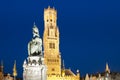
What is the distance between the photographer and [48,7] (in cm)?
13000

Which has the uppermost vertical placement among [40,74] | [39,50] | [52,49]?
[52,49]

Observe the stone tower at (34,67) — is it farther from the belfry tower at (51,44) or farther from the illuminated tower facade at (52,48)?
the belfry tower at (51,44)

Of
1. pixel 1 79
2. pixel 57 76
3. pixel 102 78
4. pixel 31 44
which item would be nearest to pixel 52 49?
pixel 57 76

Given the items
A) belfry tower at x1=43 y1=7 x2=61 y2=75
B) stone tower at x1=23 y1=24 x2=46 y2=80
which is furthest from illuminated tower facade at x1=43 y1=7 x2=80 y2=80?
stone tower at x1=23 y1=24 x2=46 y2=80

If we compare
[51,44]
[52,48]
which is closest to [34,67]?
[52,48]

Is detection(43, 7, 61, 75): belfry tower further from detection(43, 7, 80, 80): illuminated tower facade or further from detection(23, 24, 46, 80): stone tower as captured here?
detection(23, 24, 46, 80): stone tower

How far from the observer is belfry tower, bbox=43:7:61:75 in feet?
A: 390

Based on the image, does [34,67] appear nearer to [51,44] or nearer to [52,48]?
[52,48]

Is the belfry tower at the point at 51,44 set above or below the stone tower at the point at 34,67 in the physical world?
above

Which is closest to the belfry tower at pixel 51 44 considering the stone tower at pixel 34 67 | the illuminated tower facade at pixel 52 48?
the illuminated tower facade at pixel 52 48

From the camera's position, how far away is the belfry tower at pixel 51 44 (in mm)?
118875

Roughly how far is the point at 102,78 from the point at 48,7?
45.1m

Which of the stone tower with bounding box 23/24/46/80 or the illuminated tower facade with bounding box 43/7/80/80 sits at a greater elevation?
the illuminated tower facade with bounding box 43/7/80/80

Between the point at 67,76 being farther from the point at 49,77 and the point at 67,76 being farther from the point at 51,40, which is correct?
the point at 51,40
